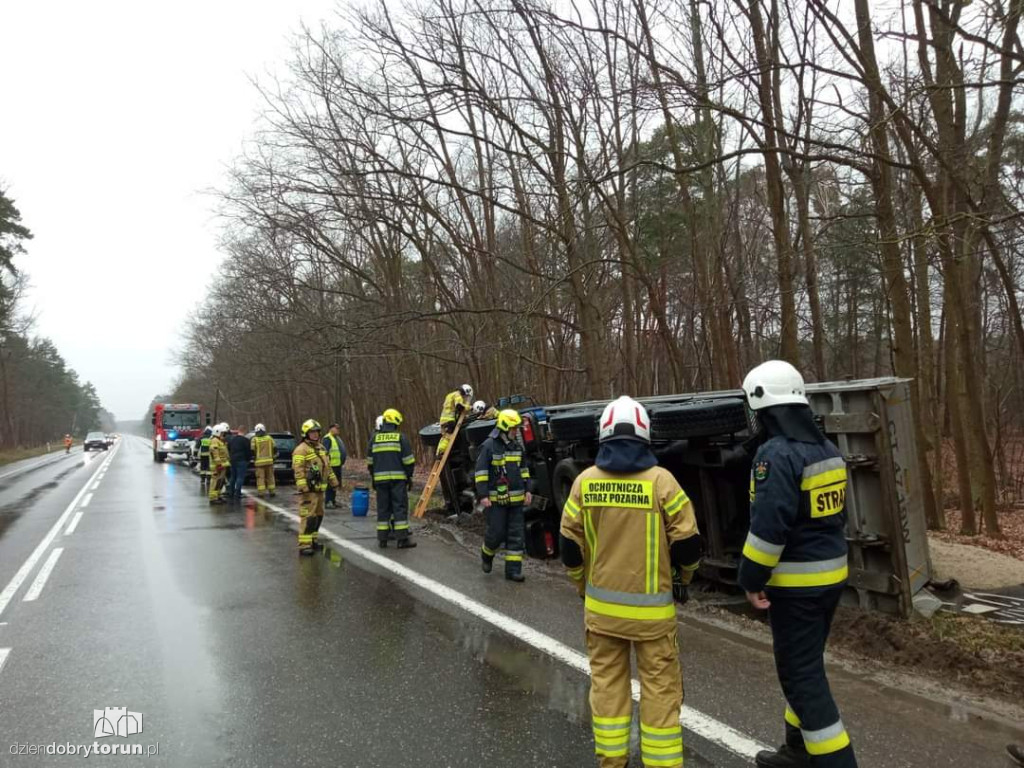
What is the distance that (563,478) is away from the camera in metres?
7.25

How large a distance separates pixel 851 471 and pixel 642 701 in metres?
2.90

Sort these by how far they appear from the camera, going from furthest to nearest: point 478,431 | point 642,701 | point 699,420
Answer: point 478,431 → point 699,420 → point 642,701

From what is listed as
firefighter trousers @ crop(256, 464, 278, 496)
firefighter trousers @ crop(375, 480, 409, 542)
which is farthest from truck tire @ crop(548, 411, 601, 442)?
firefighter trousers @ crop(256, 464, 278, 496)

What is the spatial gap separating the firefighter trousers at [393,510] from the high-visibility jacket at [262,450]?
8.41 meters

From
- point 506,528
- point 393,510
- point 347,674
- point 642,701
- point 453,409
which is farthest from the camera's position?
point 453,409

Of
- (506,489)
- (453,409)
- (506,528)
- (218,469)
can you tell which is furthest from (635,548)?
(218,469)

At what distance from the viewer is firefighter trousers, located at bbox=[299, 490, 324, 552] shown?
864cm

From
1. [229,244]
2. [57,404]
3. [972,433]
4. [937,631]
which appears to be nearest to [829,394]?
[937,631]

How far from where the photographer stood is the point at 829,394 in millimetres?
5281

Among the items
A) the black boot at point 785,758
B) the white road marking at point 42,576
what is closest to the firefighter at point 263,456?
the white road marking at point 42,576

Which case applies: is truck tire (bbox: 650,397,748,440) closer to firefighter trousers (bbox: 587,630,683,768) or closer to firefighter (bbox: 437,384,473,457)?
firefighter trousers (bbox: 587,630,683,768)

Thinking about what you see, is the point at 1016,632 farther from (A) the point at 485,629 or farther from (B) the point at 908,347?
(B) the point at 908,347

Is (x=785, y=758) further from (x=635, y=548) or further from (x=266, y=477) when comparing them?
(x=266, y=477)

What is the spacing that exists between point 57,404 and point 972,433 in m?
101
